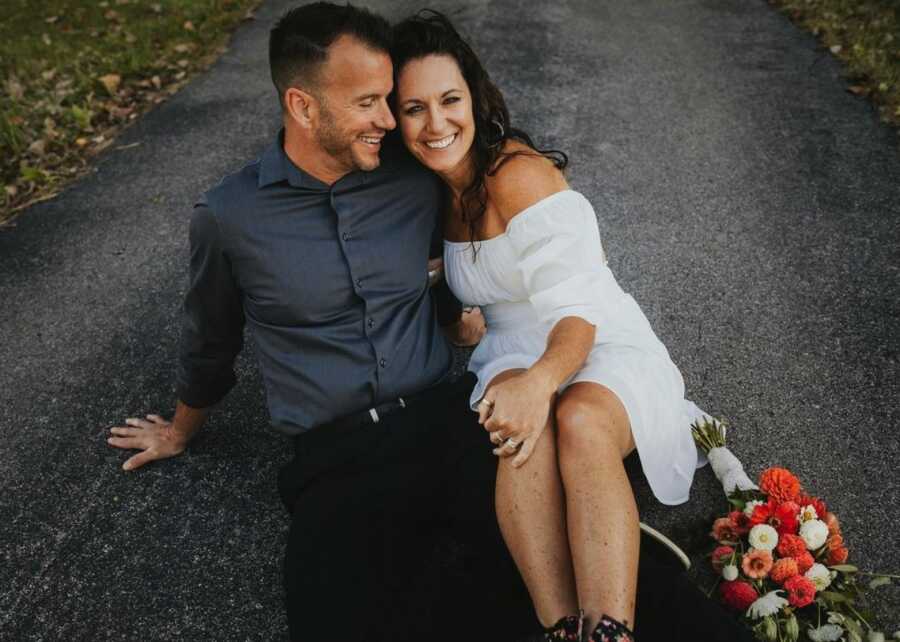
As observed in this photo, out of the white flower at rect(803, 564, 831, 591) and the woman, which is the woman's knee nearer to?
the woman

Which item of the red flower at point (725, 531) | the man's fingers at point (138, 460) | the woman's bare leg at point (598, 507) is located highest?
the woman's bare leg at point (598, 507)

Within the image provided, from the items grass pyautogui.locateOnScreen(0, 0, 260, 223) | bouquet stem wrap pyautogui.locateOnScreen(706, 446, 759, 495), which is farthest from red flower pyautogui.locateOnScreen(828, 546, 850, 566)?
grass pyautogui.locateOnScreen(0, 0, 260, 223)

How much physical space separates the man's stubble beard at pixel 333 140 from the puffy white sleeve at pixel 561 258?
62 centimetres

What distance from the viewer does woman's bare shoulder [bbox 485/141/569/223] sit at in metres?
2.44

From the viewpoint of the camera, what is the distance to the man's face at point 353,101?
228cm

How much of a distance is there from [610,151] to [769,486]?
2.85 meters

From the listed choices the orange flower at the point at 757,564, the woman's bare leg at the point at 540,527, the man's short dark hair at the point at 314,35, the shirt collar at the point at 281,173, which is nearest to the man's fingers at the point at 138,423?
the shirt collar at the point at 281,173

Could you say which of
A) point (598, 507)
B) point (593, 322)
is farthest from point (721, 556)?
point (593, 322)

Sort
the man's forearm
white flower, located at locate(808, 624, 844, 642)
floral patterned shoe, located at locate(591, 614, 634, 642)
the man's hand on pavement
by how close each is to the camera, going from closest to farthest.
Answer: floral patterned shoe, located at locate(591, 614, 634, 642)
white flower, located at locate(808, 624, 844, 642)
the man's forearm
the man's hand on pavement

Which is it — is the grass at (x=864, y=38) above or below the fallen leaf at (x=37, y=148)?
above

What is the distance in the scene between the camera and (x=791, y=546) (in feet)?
7.14

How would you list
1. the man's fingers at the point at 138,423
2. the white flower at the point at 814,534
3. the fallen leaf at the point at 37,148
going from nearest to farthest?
the white flower at the point at 814,534
the man's fingers at the point at 138,423
the fallen leaf at the point at 37,148

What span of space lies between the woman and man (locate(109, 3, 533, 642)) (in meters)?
0.17

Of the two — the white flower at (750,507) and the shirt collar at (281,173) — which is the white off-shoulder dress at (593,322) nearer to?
the white flower at (750,507)
